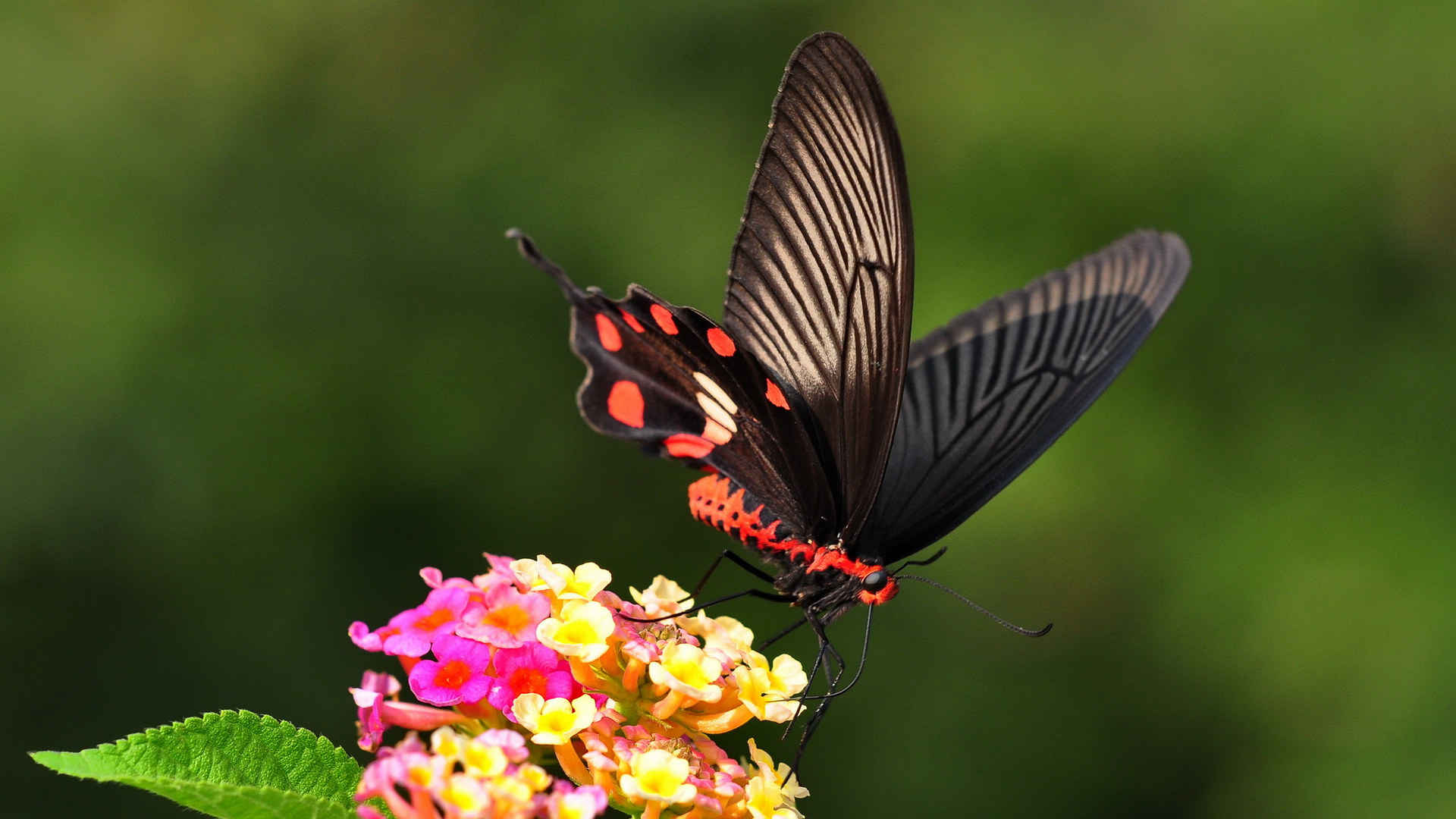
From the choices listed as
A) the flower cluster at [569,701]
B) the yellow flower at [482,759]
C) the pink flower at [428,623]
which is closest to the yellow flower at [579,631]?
the flower cluster at [569,701]

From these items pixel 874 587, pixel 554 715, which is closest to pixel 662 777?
pixel 554 715

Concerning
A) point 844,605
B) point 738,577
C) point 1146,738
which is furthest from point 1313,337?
point 844,605

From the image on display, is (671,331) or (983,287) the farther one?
(983,287)

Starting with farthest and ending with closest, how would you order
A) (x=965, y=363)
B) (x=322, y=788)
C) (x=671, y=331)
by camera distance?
(x=965, y=363), (x=671, y=331), (x=322, y=788)

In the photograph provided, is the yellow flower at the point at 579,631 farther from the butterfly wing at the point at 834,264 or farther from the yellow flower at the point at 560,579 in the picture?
the butterfly wing at the point at 834,264

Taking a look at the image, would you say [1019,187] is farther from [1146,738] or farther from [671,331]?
[671,331]

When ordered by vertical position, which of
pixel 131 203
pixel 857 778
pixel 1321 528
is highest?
pixel 131 203
